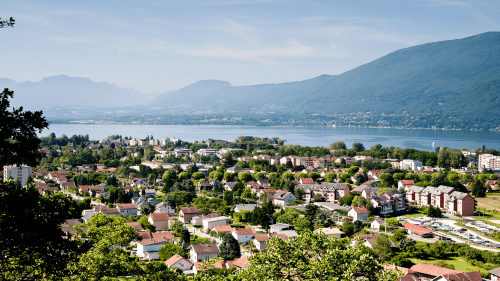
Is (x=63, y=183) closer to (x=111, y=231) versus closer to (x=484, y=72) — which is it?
(x=111, y=231)

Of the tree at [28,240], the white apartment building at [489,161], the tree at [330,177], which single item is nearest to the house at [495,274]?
the tree at [28,240]

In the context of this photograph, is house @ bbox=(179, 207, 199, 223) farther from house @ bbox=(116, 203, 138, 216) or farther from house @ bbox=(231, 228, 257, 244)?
house @ bbox=(231, 228, 257, 244)

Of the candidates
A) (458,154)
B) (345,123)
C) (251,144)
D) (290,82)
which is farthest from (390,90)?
(458,154)

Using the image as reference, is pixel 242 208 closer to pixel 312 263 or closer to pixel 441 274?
A: pixel 441 274

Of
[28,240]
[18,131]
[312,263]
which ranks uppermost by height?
[18,131]

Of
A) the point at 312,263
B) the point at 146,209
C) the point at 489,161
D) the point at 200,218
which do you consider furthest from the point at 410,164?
the point at 312,263
